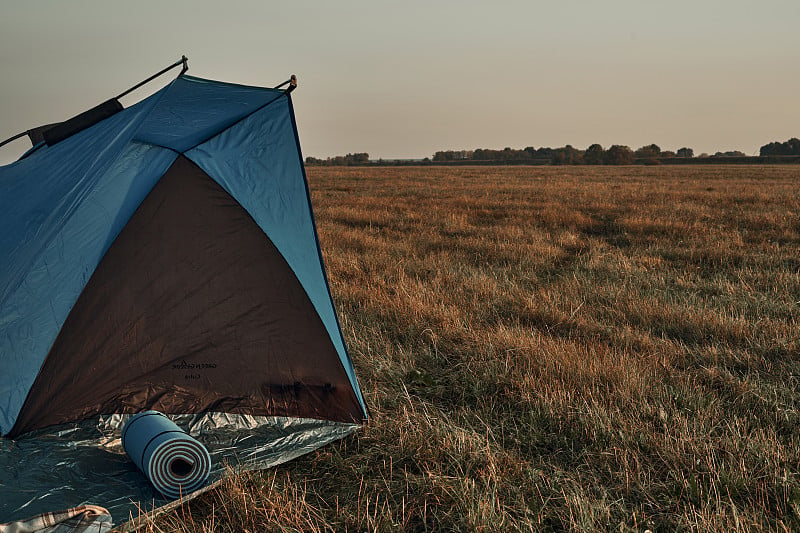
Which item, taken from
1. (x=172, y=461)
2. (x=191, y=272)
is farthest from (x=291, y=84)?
(x=172, y=461)

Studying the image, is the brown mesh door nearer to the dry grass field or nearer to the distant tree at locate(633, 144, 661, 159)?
the dry grass field

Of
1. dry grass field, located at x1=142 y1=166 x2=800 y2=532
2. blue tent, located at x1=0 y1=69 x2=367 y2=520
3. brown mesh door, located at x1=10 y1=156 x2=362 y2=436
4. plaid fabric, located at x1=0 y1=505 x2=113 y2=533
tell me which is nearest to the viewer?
plaid fabric, located at x1=0 y1=505 x2=113 y2=533

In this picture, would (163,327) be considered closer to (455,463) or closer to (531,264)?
(455,463)

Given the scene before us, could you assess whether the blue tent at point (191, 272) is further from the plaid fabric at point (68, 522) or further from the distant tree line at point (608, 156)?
the distant tree line at point (608, 156)

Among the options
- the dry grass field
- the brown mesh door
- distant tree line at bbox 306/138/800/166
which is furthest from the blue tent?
distant tree line at bbox 306/138/800/166

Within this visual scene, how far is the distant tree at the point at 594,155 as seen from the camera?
302 ft

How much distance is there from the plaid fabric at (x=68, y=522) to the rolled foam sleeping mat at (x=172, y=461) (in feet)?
1.05

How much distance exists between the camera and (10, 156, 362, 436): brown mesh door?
149 inches

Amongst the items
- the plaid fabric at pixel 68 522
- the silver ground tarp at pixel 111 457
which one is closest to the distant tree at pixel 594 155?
the silver ground tarp at pixel 111 457

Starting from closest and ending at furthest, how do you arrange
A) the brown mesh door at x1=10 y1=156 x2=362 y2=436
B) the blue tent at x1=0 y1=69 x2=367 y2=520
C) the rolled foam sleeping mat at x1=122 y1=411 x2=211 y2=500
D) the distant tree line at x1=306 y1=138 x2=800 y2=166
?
the rolled foam sleeping mat at x1=122 y1=411 x2=211 y2=500, the blue tent at x1=0 y1=69 x2=367 y2=520, the brown mesh door at x1=10 y1=156 x2=362 y2=436, the distant tree line at x1=306 y1=138 x2=800 y2=166

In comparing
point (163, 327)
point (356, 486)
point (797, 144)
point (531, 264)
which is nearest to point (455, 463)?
point (356, 486)

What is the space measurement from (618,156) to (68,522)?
319 feet

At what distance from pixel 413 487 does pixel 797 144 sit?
114514 mm

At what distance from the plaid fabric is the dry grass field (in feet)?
0.81
